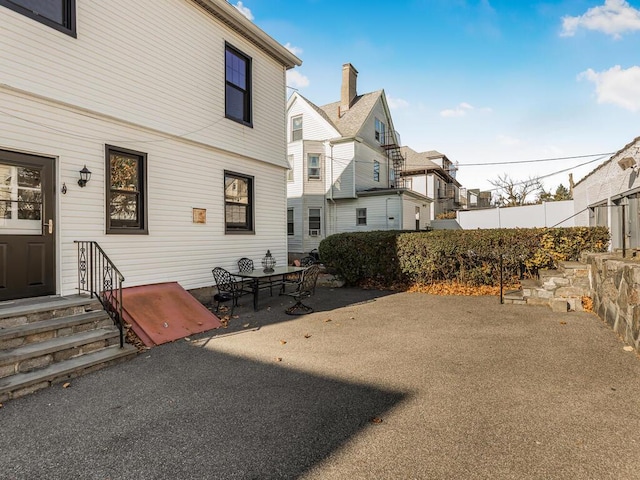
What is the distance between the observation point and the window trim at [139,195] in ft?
20.9

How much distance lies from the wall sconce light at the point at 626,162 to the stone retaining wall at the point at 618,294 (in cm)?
270

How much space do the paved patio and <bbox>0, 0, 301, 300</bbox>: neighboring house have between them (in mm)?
2663

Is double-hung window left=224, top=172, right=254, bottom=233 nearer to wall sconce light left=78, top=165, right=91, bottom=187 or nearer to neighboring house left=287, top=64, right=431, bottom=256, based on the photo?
wall sconce light left=78, top=165, right=91, bottom=187

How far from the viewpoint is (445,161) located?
111ft

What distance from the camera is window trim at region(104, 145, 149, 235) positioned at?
20.9ft

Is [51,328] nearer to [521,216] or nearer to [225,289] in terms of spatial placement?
[225,289]

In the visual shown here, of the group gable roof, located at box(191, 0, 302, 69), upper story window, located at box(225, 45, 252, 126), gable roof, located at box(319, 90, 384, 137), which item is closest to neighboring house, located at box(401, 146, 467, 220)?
gable roof, located at box(319, 90, 384, 137)

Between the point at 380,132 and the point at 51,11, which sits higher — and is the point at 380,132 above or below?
above

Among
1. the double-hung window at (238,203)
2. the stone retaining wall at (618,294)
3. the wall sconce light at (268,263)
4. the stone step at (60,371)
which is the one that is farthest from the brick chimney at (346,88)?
the stone step at (60,371)

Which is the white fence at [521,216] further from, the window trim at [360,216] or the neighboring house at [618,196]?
the window trim at [360,216]

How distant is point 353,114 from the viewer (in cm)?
2091

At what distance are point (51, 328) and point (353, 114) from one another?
64.0 ft

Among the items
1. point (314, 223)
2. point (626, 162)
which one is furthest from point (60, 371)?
point (314, 223)

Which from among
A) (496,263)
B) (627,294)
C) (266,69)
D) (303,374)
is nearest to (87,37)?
(266,69)
